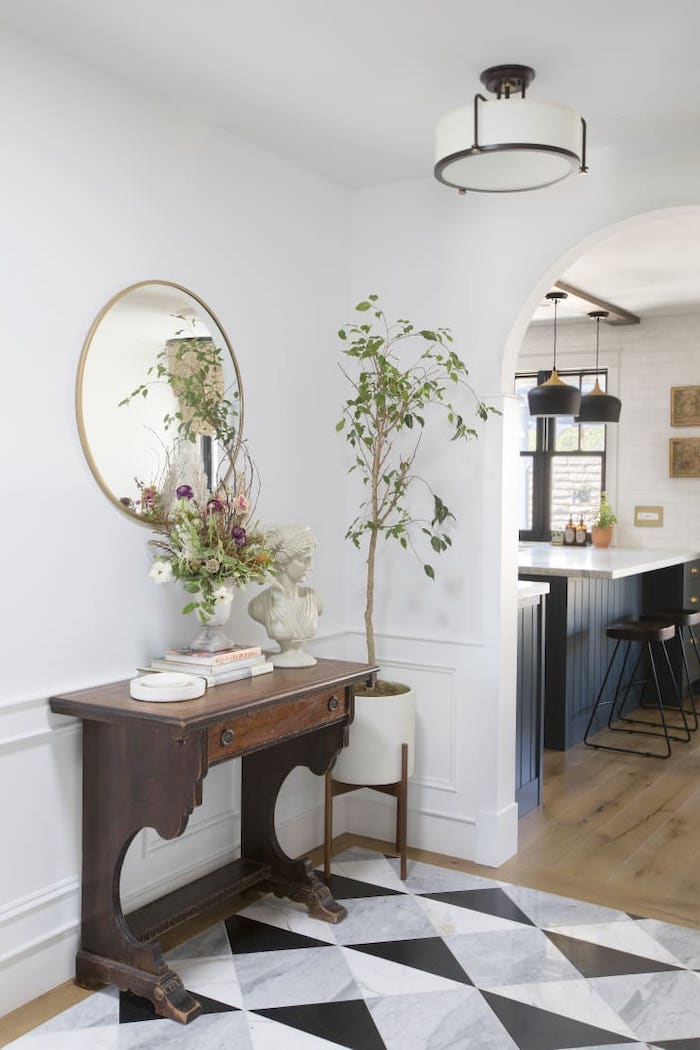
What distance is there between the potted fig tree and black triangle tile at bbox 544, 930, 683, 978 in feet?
2.82

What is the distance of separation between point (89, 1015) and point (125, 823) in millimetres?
500

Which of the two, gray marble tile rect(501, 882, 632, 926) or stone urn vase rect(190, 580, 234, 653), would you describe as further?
gray marble tile rect(501, 882, 632, 926)

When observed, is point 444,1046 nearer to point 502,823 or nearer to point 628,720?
point 502,823

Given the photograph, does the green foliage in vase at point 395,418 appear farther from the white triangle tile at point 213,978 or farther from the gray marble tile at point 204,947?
the white triangle tile at point 213,978

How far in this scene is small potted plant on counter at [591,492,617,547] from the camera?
23.6 ft

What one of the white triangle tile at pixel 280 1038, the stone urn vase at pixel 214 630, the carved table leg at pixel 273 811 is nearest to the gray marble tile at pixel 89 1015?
the white triangle tile at pixel 280 1038

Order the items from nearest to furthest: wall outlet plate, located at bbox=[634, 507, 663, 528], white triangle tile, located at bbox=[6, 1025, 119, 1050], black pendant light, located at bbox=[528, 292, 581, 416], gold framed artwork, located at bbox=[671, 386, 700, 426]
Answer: white triangle tile, located at bbox=[6, 1025, 119, 1050] < black pendant light, located at bbox=[528, 292, 581, 416] < gold framed artwork, located at bbox=[671, 386, 700, 426] < wall outlet plate, located at bbox=[634, 507, 663, 528]

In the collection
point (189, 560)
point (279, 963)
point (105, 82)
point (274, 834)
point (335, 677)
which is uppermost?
point (105, 82)

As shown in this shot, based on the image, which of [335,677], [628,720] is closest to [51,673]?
[335,677]

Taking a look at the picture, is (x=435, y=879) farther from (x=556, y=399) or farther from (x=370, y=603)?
(x=556, y=399)

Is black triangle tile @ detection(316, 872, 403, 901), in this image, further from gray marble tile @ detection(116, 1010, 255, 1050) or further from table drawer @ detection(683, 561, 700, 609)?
table drawer @ detection(683, 561, 700, 609)

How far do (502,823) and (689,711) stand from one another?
312 cm

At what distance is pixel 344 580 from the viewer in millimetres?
4078

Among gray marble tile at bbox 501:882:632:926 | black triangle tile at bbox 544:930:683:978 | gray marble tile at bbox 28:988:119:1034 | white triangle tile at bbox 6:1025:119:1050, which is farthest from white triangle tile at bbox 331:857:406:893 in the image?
white triangle tile at bbox 6:1025:119:1050
